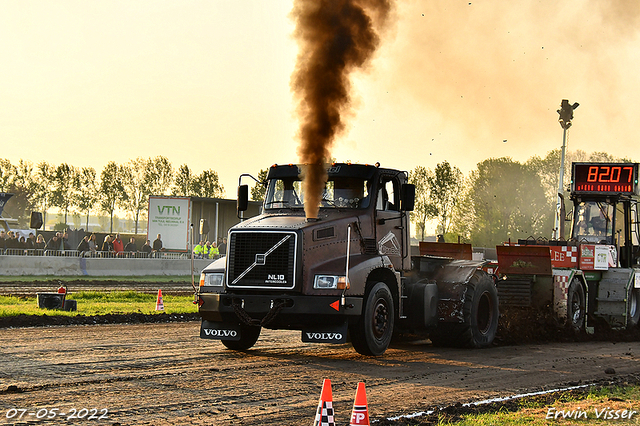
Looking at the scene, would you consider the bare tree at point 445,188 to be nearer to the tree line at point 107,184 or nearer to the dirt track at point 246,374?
the tree line at point 107,184

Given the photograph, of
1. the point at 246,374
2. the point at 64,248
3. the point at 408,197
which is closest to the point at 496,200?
the point at 64,248

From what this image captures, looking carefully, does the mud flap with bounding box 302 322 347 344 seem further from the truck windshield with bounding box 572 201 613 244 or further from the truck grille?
the truck windshield with bounding box 572 201 613 244

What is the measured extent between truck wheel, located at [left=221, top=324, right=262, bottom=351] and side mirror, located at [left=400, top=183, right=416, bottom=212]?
125 inches

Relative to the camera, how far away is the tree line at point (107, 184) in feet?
228

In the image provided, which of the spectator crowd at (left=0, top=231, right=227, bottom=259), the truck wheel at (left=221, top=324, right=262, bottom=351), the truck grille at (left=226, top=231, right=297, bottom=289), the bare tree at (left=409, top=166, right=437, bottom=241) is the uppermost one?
the bare tree at (left=409, top=166, right=437, bottom=241)

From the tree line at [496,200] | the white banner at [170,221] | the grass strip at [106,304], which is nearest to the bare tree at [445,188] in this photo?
the tree line at [496,200]

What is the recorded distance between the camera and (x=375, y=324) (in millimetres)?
11352

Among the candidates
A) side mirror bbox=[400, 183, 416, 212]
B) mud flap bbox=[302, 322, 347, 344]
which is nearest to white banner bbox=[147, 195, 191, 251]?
side mirror bbox=[400, 183, 416, 212]

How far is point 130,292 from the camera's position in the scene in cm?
2298

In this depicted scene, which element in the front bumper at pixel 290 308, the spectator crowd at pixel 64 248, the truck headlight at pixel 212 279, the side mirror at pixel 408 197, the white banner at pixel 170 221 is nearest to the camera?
the front bumper at pixel 290 308

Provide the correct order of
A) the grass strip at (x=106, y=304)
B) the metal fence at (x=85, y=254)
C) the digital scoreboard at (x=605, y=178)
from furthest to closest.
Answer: the metal fence at (x=85, y=254) → the digital scoreboard at (x=605, y=178) → the grass strip at (x=106, y=304)

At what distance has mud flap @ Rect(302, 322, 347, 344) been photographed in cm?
1057

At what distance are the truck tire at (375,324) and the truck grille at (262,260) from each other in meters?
1.28

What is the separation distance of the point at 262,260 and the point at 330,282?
1.06 m
